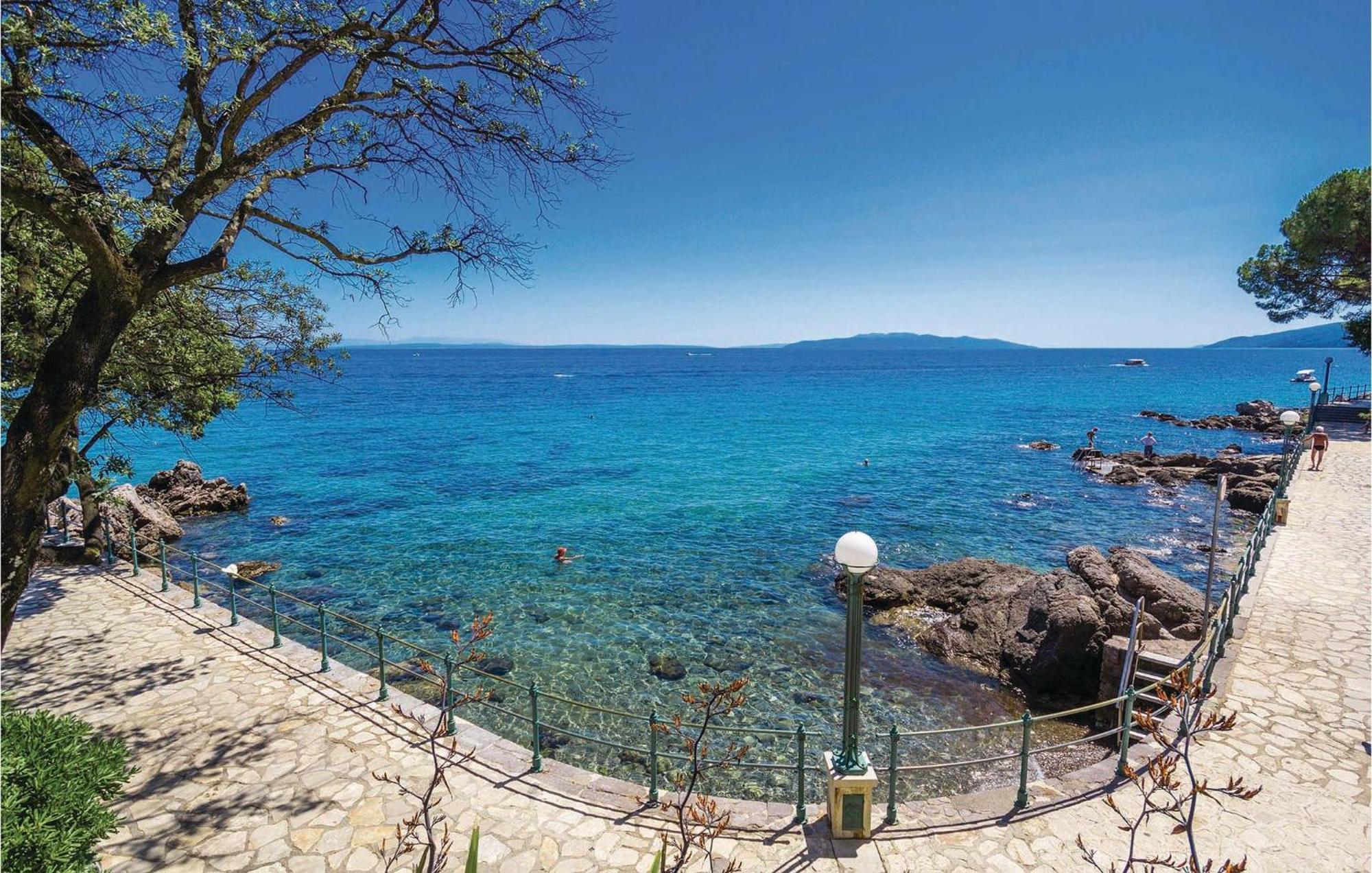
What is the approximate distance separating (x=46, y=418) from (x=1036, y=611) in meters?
17.0

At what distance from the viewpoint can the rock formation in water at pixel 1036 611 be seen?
498 inches

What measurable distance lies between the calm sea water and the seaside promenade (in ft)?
10.5

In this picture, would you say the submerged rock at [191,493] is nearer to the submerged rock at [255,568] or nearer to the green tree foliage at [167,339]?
the submerged rock at [255,568]

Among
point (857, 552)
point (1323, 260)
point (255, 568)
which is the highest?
point (1323, 260)

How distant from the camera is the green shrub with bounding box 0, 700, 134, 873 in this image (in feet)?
15.1

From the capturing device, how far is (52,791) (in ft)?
16.7

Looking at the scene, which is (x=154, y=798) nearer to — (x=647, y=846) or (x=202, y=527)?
(x=647, y=846)

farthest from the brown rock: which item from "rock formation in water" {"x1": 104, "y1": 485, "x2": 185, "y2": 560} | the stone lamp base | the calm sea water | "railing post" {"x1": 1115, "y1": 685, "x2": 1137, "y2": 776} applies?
"rock formation in water" {"x1": 104, "y1": 485, "x2": 185, "y2": 560}

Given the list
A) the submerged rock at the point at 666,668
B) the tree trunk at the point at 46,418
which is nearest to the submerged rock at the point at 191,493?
the submerged rock at the point at 666,668

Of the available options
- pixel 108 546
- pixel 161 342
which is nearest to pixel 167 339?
pixel 161 342

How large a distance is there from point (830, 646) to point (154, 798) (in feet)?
41.1

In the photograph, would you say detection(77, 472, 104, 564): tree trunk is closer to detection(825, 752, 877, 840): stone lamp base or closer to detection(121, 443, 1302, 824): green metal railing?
detection(121, 443, 1302, 824): green metal railing

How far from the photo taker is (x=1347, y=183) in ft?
85.4

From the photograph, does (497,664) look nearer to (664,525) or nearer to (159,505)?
(664,525)
